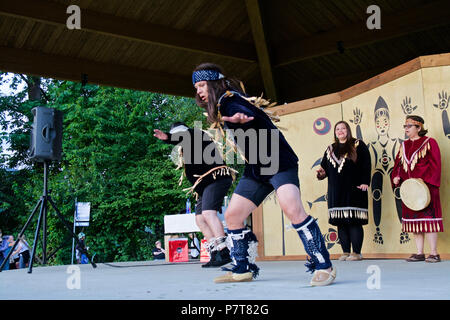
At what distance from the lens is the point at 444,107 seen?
4.51 meters

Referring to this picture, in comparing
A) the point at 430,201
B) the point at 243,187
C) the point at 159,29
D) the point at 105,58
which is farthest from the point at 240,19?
the point at 243,187

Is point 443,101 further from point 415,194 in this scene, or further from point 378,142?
point 415,194

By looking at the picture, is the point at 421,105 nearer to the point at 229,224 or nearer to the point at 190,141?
the point at 190,141

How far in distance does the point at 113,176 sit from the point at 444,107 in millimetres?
12079

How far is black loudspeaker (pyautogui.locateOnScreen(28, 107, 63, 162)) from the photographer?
4.76 m

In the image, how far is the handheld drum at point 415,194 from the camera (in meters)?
4.15

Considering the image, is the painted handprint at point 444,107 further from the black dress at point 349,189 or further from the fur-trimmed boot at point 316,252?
Answer: the fur-trimmed boot at point 316,252

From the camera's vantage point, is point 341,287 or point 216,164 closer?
point 341,287

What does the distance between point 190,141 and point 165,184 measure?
406 inches

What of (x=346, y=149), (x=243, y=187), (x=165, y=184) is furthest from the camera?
(x=165, y=184)

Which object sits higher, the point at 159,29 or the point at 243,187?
the point at 159,29

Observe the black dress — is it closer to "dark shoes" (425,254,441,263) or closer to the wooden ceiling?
"dark shoes" (425,254,441,263)

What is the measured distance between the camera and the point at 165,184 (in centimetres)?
1466

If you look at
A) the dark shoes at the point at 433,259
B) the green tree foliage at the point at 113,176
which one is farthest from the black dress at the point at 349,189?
the green tree foliage at the point at 113,176
